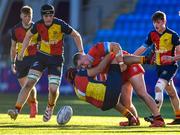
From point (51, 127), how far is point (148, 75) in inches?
493

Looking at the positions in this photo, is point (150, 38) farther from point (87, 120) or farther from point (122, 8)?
point (122, 8)

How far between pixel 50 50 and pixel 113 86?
1802mm

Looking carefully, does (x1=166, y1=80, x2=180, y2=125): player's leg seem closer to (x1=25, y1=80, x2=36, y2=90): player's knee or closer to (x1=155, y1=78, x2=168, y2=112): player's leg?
(x1=155, y1=78, x2=168, y2=112): player's leg

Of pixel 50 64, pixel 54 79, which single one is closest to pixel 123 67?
pixel 54 79

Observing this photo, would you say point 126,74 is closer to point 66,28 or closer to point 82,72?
point 82,72

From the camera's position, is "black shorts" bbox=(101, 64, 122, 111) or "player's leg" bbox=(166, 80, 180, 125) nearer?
"black shorts" bbox=(101, 64, 122, 111)

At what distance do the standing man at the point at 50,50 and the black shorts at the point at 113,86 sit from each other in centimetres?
116

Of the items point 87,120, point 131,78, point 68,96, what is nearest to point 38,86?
point 68,96

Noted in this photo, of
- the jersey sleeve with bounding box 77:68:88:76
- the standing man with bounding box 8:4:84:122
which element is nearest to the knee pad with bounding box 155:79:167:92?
the jersey sleeve with bounding box 77:68:88:76

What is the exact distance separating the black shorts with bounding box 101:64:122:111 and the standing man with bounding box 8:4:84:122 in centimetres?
116

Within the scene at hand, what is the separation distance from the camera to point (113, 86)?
1252cm

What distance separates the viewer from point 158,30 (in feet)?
43.7

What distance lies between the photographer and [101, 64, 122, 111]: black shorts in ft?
41.0

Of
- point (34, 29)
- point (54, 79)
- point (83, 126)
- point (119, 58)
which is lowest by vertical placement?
point (83, 126)
